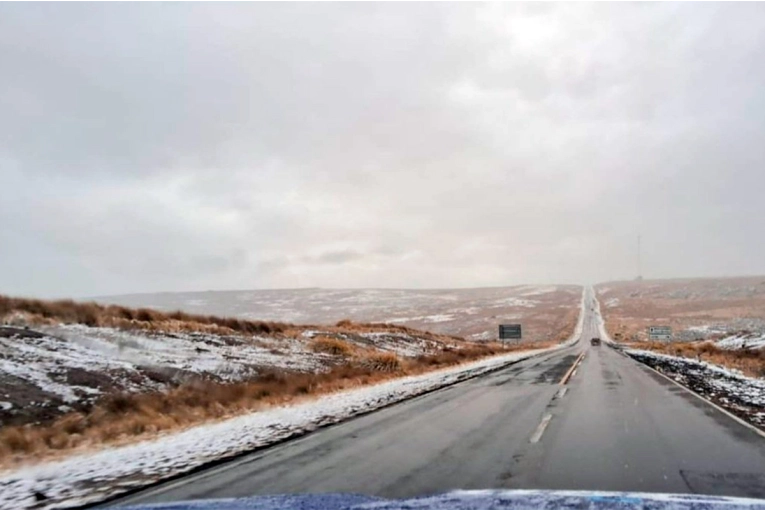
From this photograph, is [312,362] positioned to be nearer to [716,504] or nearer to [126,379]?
[126,379]

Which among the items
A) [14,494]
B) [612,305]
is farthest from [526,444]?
[612,305]

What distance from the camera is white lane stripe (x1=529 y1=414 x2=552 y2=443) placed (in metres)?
10.8

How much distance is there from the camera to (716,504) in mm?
4770

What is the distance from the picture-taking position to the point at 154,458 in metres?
9.53

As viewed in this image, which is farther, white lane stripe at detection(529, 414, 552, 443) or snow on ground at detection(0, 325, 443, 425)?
snow on ground at detection(0, 325, 443, 425)

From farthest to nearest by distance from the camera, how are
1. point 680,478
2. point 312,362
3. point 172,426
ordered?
1. point 312,362
2. point 172,426
3. point 680,478

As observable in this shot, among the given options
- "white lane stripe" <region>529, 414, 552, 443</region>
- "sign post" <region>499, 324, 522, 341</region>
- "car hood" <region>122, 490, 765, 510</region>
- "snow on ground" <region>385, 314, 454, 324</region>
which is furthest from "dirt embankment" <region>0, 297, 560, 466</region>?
"snow on ground" <region>385, 314, 454, 324</region>

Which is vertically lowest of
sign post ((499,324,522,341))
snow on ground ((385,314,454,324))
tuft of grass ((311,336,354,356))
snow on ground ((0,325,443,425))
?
snow on ground ((385,314,454,324))

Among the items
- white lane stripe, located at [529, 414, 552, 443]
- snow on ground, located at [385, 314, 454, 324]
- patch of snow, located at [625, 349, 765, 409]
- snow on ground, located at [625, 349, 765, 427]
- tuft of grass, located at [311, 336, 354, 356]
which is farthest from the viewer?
snow on ground, located at [385, 314, 454, 324]

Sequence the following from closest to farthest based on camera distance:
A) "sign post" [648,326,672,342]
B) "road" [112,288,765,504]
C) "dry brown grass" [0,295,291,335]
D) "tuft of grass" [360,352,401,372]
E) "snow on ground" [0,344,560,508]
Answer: "road" [112,288,765,504] → "snow on ground" [0,344,560,508] → "dry brown grass" [0,295,291,335] → "tuft of grass" [360,352,401,372] → "sign post" [648,326,672,342]

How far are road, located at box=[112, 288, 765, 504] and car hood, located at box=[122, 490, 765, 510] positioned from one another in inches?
50.8

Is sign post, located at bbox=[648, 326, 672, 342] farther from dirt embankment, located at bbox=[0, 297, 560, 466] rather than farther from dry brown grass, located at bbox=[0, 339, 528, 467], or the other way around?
dry brown grass, located at bbox=[0, 339, 528, 467]

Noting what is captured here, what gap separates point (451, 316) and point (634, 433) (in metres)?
147

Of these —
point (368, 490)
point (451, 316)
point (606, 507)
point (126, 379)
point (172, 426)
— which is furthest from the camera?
point (451, 316)
